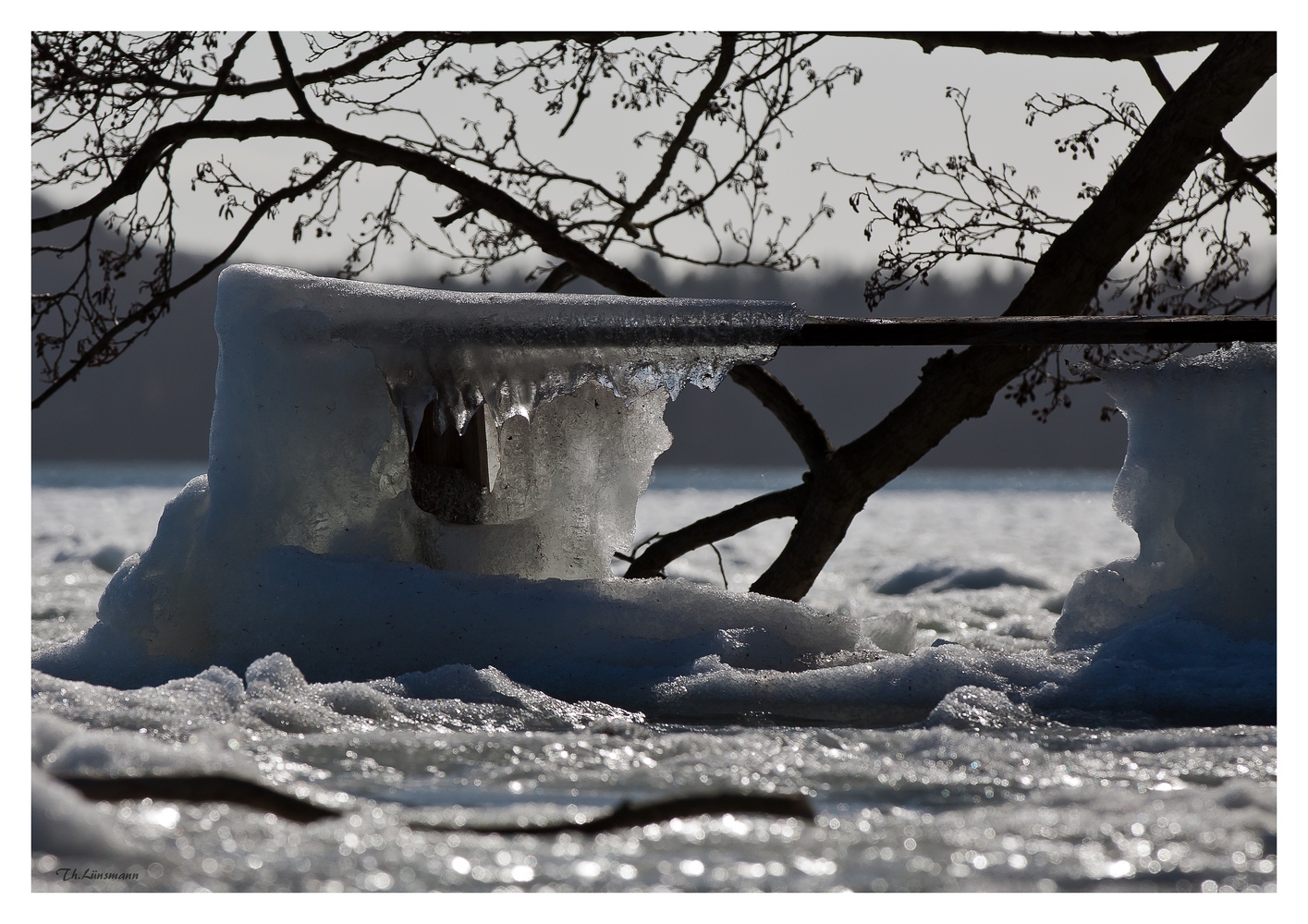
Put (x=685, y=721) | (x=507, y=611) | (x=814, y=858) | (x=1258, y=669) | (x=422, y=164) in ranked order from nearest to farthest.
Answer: (x=814, y=858)
(x=685, y=721)
(x=1258, y=669)
(x=507, y=611)
(x=422, y=164)

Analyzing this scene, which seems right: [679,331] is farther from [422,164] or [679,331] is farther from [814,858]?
[422,164]

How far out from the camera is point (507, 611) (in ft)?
10.4

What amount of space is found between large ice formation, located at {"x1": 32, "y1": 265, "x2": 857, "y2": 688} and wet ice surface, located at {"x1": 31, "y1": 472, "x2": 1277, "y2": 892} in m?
0.25

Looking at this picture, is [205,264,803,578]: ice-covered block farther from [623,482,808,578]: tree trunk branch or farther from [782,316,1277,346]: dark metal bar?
[623,482,808,578]: tree trunk branch

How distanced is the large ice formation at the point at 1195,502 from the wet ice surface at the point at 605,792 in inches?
27.0

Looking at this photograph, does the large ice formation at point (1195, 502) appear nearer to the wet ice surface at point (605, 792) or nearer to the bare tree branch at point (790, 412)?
the wet ice surface at point (605, 792)

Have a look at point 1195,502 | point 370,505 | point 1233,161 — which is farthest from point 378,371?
point 1233,161

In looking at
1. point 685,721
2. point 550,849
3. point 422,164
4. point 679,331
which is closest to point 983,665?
point 685,721

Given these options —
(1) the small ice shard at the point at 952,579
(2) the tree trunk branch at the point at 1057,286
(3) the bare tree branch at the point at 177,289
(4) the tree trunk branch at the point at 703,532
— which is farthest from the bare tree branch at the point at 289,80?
(1) the small ice shard at the point at 952,579

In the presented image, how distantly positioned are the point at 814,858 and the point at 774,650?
1.41m

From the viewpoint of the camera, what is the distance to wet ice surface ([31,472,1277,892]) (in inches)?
70.1

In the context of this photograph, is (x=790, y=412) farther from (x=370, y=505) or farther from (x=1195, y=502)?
(x=370, y=505)

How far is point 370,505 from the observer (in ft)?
10.8

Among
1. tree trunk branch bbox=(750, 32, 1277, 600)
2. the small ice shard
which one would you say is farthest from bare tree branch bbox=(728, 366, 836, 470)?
the small ice shard
